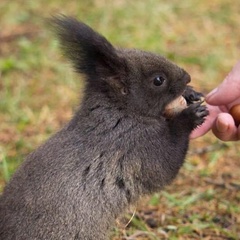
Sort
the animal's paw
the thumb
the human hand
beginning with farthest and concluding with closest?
the thumb
the human hand
the animal's paw

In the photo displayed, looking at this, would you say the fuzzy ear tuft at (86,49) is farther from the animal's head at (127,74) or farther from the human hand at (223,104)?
the human hand at (223,104)

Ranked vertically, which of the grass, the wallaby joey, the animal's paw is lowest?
the grass

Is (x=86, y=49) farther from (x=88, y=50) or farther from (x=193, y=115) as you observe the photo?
(x=193, y=115)

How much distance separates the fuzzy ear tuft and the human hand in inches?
29.0

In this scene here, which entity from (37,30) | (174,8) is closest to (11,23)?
(37,30)

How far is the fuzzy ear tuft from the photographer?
3.56m

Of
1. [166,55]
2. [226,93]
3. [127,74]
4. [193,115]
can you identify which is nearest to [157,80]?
[127,74]

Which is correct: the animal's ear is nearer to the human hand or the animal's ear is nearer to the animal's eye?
the animal's eye

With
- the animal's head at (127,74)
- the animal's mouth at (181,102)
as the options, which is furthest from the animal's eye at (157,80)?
the animal's mouth at (181,102)

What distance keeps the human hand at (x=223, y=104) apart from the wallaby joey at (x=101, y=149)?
1.04 feet

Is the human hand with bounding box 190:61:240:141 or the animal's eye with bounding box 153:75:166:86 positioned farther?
the human hand with bounding box 190:61:240:141

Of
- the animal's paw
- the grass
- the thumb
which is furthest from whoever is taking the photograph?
the grass

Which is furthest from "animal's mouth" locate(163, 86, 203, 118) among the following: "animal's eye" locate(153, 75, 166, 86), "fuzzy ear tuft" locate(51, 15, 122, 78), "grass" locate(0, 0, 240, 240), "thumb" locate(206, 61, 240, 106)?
"grass" locate(0, 0, 240, 240)

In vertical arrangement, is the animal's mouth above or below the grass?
above
